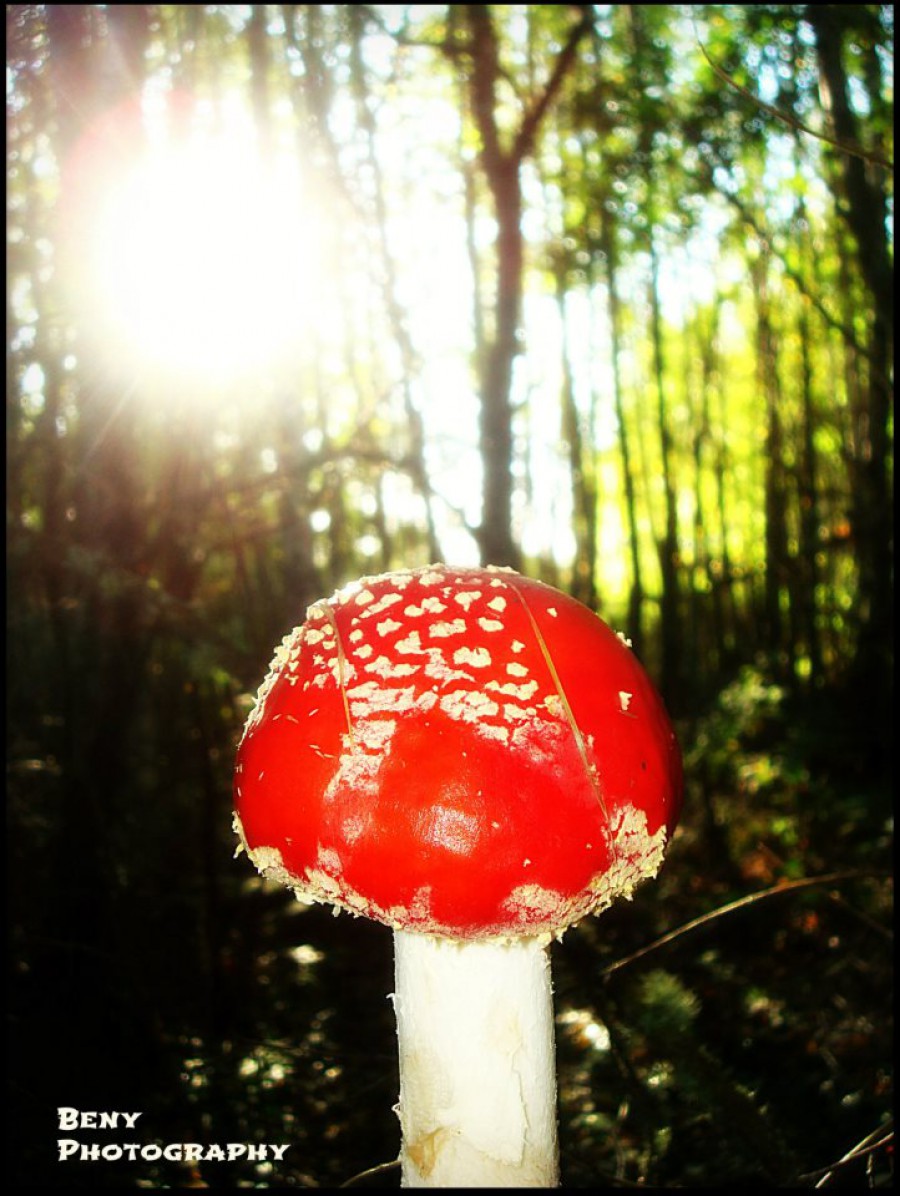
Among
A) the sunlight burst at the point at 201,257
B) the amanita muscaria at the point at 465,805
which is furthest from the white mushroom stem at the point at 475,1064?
the sunlight burst at the point at 201,257

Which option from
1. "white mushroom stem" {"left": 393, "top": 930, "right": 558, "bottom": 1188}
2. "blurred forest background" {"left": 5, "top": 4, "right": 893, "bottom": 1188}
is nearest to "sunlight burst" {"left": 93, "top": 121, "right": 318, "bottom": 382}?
"blurred forest background" {"left": 5, "top": 4, "right": 893, "bottom": 1188}

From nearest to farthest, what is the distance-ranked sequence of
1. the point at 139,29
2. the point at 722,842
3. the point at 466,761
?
1. the point at 466,761
2. the point at 139,29
3. the point at 722,842

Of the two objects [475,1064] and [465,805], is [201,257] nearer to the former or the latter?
[465,805]

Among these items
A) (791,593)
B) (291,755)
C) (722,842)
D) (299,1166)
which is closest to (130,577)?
(291,755)

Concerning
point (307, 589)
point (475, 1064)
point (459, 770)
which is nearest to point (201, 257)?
point (307, 589)

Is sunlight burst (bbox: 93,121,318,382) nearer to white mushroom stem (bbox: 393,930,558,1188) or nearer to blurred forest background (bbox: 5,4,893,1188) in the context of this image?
blurred forest background (bbox: 5,4,893,1188)

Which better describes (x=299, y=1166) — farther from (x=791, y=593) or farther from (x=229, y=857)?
(x=791, y=593)

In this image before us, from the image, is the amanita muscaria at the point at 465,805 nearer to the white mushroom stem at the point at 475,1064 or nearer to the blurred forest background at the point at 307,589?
the white mushroom stem at the point at 475,1064
